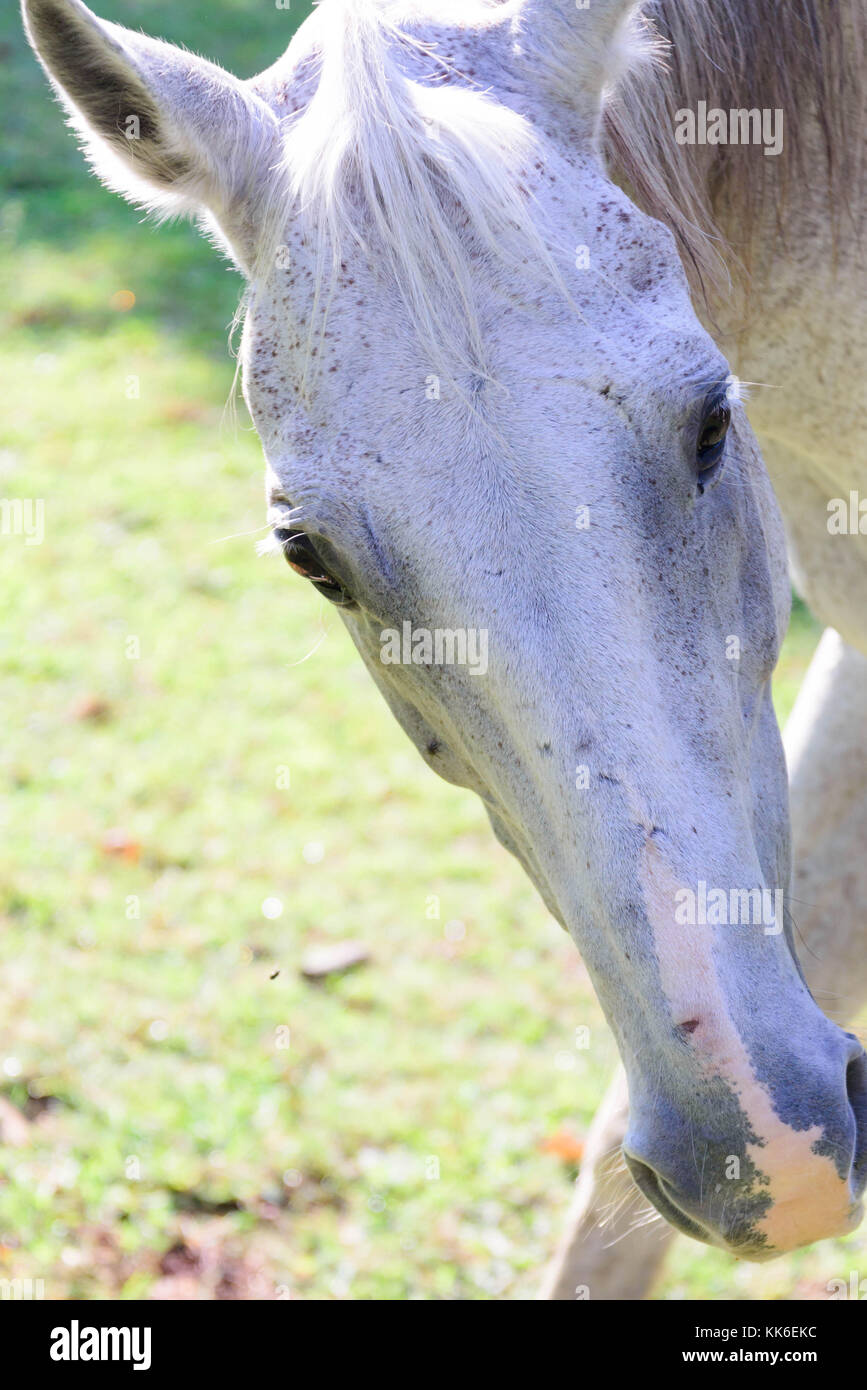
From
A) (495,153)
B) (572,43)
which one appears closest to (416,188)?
(495,153)

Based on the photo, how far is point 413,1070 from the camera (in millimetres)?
3184

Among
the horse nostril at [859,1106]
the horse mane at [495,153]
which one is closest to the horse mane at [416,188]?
the horse mane at [495,153]

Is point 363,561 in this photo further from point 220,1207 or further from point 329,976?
point 329,976

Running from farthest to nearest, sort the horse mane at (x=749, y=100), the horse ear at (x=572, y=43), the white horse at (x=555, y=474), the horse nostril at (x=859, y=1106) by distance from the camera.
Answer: the horse mane at (x=749, y=100)
the horse ear at (x=572, y=43)
the horse nostril at (x=859, y=1106)
the white horse at (x=555, y=474)

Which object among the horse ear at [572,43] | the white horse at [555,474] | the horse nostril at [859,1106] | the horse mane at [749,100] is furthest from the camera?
the horse mane at [749,100]

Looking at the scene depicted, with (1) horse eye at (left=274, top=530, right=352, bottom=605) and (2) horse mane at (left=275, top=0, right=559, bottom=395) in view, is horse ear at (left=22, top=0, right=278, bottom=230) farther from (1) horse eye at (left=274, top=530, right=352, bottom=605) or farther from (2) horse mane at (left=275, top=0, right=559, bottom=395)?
(1) horse eye at (left=274, top=530, right=352, bottom=605)

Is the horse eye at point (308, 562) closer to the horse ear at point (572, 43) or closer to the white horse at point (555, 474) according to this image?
the white horse at point (555, 474)

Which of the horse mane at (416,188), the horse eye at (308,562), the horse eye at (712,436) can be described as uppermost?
the horse mane at (416,188)

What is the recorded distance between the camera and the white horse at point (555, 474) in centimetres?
121

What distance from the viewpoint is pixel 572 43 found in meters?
1.44

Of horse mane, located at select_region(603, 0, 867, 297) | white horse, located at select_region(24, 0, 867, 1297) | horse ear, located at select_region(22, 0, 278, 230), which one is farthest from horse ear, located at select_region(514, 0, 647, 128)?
horse ear, located at select_region(22, 0, 278, 230)

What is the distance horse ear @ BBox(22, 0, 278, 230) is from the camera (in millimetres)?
1394

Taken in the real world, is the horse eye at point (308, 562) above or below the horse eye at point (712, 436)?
below
